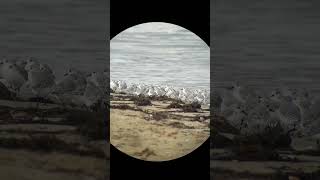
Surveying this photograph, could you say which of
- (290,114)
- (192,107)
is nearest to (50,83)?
(192,107)

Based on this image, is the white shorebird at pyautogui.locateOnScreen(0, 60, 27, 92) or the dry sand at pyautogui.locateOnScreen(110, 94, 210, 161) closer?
the white shorebird at pyautogui.locateOnScreen(0, 60, 27, 92)

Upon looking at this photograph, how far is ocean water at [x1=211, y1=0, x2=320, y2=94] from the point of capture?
12.6ft

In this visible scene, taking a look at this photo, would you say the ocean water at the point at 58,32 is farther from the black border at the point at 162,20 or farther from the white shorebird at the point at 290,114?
the white shorebird at the point at 290,114

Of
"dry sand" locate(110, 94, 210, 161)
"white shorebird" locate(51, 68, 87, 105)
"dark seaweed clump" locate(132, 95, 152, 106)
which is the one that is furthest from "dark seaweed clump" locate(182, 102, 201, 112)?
"white shorebird" locate(51, 68, 87, 105)

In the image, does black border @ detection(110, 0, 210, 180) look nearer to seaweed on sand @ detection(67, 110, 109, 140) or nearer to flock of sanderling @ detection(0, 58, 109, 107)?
seaweed on sand @ detection(67, 110, 109, 140)

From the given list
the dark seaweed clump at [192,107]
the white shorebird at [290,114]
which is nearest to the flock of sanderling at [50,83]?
the dark seaweed clump at [192,107]

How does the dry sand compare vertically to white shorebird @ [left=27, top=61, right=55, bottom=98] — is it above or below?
below

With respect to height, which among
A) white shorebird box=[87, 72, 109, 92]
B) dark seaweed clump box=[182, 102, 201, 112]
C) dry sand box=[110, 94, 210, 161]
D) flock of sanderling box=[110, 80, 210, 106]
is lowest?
dry sand box=[110, 94, 210, 161]

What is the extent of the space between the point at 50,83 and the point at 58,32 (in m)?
0.47

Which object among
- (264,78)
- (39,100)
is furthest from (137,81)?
(264,78)

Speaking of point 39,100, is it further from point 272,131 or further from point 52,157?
point 272,131

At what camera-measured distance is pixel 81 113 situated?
12.7 feet

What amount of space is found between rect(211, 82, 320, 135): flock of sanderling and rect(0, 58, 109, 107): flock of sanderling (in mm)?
1112

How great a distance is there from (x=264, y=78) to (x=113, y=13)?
1.53 metres
